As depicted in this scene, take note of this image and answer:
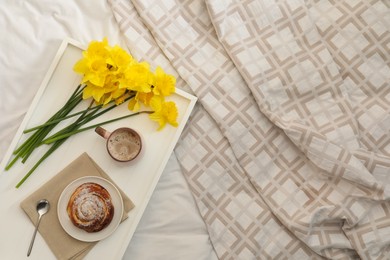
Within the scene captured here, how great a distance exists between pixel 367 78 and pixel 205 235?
0.61 metres

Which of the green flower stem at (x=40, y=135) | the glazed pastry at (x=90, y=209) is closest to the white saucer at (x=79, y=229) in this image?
the glazed pastry at (x=90, y=209)

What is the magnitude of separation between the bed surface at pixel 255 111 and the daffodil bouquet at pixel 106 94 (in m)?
0.10

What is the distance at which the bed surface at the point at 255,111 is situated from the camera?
1.05m

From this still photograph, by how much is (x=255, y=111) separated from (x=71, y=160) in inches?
19.7

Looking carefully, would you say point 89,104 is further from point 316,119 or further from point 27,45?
point 316,119

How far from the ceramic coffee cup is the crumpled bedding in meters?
0.14

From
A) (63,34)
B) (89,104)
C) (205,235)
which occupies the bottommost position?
(205,235)

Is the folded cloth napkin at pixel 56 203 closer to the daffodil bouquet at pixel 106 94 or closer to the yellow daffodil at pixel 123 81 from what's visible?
the daffodil bouquet at pixel 106 94

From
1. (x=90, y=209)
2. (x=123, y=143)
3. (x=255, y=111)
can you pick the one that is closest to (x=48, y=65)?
(x=123, y=143)

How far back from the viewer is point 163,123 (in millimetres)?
1043

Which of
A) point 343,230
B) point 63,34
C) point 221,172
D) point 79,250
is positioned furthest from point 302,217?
point 63,34

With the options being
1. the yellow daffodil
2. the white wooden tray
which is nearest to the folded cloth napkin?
the white wooden tray

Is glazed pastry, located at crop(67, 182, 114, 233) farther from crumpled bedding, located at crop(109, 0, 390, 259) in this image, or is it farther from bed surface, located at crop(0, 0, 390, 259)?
crumpled bedding, located at crop(109, 0, 390, 259)

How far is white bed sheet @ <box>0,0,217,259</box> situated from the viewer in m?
1.06
